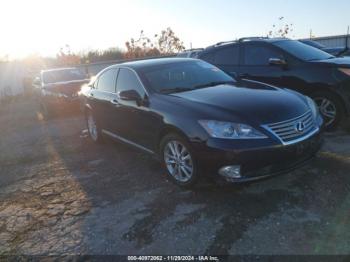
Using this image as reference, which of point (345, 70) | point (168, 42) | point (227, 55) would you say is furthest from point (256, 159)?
point (168, 42)

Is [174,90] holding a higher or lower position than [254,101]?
higher

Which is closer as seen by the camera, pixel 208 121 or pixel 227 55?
pixel 208 121

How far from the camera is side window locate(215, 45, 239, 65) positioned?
7730 millimetres

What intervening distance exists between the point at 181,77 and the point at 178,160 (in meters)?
1.45

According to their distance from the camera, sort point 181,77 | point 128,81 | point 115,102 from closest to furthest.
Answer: point 181,77 < point 128,81 < point 115,102

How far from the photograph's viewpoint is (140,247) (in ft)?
11.5

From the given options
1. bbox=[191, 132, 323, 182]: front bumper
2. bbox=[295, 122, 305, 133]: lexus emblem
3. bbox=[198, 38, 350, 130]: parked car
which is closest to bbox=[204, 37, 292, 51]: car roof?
bbox=[198, 38, 350, 130]: parked car

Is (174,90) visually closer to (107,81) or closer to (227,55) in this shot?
(107,81)

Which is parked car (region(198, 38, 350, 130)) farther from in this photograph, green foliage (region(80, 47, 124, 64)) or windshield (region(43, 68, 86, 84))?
green foliage (region(80, 47, 124, 64))

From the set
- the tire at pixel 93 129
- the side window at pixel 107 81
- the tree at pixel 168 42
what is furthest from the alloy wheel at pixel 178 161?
the tree at pixel 168 42

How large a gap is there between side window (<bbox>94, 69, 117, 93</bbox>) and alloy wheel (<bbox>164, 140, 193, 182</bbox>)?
194cm

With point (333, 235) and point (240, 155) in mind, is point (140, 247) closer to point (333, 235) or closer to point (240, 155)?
point (240, 155)

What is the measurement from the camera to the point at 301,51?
6.90 meters

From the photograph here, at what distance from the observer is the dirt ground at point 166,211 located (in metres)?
3.42
